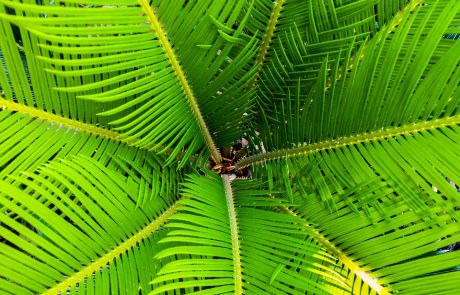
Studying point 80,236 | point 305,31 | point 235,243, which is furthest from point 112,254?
point 305,31

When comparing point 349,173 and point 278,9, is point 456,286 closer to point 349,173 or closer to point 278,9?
point 349,173

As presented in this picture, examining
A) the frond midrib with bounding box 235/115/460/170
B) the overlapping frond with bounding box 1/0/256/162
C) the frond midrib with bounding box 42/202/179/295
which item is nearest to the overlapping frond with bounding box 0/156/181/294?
the frond midrib with bounding box 42/202/179/295

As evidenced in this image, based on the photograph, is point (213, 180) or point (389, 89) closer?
point (389, 89)

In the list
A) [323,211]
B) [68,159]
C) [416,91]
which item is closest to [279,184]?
[323,211]

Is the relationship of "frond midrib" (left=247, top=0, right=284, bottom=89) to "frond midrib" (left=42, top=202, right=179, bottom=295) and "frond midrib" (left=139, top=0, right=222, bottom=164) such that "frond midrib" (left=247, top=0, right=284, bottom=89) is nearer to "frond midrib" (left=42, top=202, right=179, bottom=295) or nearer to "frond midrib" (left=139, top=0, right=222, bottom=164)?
"frond midrib" (left=139, top=0, right=222, bottom=164)

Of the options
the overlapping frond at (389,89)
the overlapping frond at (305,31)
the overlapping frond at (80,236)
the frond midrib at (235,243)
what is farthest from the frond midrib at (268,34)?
the overlapping frond at (80,236)

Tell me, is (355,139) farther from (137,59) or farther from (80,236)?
(80,236)
